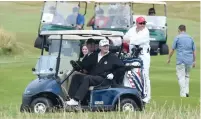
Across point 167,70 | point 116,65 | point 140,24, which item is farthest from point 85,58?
point 167,70

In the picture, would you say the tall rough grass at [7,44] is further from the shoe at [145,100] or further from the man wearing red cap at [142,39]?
the shoe at [145,100]

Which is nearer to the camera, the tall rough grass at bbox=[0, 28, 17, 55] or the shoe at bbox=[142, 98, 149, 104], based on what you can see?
the shoe at bbox=[142, 98, 149, 104]

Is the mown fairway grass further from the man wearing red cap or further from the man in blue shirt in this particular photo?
the man in blue shirt

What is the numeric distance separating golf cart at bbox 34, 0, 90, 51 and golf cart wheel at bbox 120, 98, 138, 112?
22.2 ft

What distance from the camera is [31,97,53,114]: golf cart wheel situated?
9894mm

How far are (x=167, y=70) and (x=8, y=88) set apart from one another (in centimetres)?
679

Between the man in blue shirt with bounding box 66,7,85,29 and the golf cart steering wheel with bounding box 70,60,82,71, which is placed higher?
the man in blue shirt with bounding box 66,7,85,29

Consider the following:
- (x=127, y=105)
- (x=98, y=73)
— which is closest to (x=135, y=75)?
(x=127, y=105)

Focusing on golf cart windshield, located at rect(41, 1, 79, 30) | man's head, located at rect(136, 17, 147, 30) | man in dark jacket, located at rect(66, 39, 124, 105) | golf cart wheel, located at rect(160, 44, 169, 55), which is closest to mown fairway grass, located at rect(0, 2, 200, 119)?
golf cart wheel, located at rect(160, 44, 169, 55)

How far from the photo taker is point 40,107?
995 centimetres

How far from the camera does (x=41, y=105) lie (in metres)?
9.95

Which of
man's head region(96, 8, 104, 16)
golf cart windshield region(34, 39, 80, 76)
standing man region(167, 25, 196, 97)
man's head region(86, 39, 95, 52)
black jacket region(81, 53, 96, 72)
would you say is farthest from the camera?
man's head region(96, 8, 104, 16)

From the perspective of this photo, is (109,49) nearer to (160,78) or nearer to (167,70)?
(160,78)

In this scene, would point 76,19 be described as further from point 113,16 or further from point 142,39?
point 142,39
